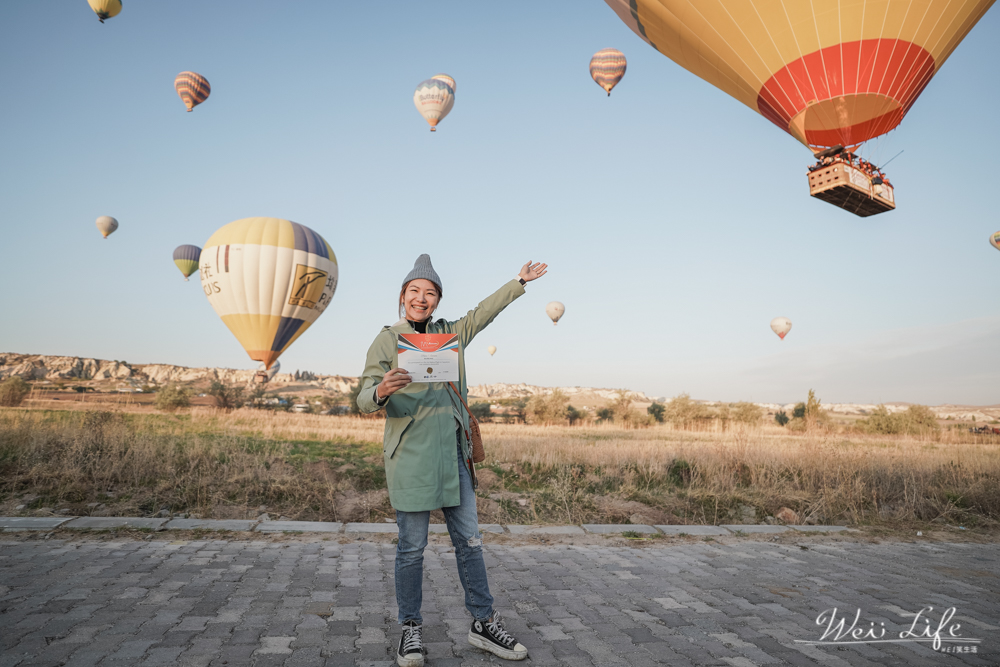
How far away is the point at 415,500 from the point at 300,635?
1.17 m

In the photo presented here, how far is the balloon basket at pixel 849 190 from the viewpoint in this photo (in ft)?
42.7

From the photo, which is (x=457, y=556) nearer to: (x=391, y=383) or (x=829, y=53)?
(x=391, y=383)

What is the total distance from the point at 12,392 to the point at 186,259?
1071cm

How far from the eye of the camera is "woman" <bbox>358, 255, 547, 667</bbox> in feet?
9.16

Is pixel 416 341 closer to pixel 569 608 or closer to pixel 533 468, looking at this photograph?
pixel 569 608

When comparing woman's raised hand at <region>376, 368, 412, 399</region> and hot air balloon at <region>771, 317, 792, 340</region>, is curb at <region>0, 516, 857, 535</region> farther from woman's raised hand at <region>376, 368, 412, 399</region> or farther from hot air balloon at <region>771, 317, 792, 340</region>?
hot air balloon at <region>771, 317, 792, 340</region>

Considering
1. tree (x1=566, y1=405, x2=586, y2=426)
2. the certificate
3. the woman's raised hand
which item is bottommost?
tree (x1=566, y1=405, x2=586, y2=426)

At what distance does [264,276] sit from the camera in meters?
18.3

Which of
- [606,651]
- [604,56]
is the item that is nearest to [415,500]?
[606,651]

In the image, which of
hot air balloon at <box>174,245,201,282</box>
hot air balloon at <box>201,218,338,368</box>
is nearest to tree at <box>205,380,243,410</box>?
hot air balloon at <box>174,245,201,282</box>

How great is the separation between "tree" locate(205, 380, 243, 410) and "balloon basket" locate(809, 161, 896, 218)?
3414 cm

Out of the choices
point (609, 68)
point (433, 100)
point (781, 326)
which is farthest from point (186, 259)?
point (781, 326)

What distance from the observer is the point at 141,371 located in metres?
85.6

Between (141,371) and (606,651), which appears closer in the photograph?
(606,651)
